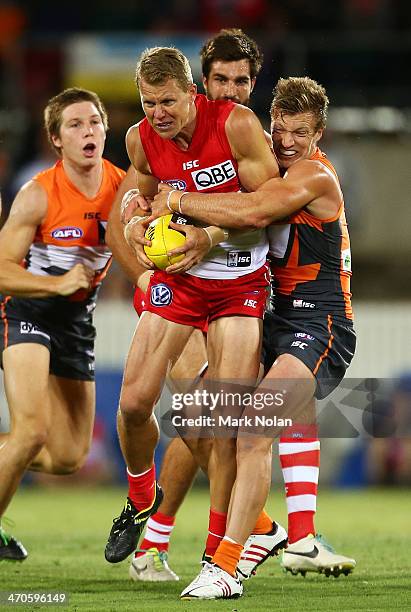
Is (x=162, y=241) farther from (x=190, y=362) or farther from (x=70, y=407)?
(x=70, y=407)

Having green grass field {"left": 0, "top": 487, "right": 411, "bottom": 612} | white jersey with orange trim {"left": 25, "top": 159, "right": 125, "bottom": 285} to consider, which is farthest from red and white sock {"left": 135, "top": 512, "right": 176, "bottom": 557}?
white jersey with orange trim {"left": 25, "top": 159, "right": 125, "bottom": 285}

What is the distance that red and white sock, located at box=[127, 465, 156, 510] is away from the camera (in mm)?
6883

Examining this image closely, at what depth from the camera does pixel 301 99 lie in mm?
6578

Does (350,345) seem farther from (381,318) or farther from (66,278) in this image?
(381,318)

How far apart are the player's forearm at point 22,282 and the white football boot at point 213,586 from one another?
2056mm

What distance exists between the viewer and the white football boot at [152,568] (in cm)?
696

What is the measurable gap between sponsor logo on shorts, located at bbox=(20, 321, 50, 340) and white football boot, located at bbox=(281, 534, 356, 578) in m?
2.12

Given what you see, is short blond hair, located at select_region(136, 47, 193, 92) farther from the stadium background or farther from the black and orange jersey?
the stadium background

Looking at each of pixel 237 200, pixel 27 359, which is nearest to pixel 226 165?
pixel 237 200

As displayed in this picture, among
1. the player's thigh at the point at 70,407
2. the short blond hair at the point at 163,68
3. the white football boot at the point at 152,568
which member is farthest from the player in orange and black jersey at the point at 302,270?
the player's thigh at the point at 70,407

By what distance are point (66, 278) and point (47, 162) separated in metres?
6.80

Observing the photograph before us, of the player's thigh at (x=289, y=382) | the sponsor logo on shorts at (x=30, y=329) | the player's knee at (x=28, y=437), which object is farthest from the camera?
the sponsor logo on shorts at (x=30, y=329)

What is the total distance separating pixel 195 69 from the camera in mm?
14914

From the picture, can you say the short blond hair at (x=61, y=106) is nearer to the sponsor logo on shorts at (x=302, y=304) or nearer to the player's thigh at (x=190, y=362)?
the player's thigh at (x=190, y=362)
